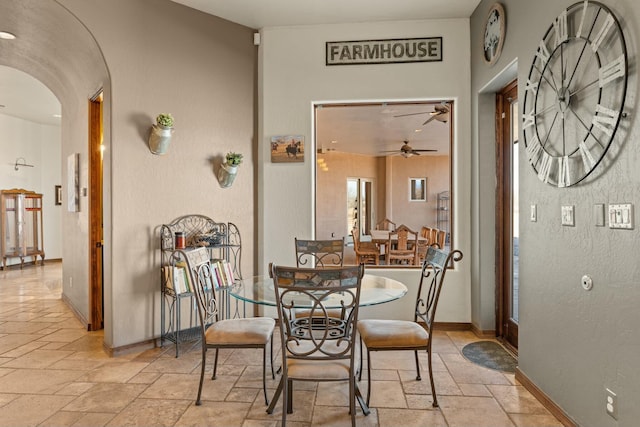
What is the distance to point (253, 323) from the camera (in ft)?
8.94

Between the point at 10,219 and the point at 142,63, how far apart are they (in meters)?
6.32

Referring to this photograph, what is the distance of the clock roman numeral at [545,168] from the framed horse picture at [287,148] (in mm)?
2257

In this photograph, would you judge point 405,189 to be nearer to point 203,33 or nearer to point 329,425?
point 203,33

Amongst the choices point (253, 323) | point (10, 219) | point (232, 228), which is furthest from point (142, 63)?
point (10, 219)

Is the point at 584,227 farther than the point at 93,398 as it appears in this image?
No

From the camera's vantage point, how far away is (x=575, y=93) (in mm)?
2182

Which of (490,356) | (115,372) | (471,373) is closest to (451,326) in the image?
(490,356)

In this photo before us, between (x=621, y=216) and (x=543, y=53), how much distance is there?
1.19 meters

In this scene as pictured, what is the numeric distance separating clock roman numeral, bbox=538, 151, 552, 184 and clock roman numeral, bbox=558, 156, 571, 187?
0.39ft

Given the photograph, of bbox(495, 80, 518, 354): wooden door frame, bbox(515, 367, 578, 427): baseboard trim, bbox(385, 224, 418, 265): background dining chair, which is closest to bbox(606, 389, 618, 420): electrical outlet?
bbox(515, 367, 578, 427): baseboard trim

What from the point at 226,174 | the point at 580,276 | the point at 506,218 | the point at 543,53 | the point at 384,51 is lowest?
the point at 580,276

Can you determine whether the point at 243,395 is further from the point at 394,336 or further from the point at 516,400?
the point at 516,400

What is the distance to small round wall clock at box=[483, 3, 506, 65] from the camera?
10.4 feet

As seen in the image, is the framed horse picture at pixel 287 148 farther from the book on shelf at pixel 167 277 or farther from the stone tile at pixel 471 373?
the stone tile at pixel 471 373
